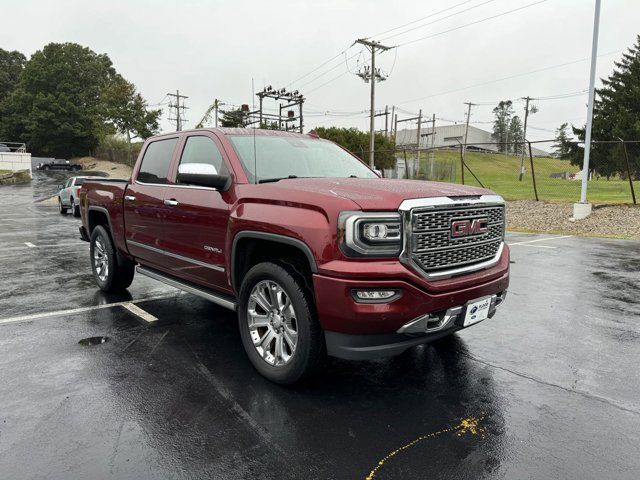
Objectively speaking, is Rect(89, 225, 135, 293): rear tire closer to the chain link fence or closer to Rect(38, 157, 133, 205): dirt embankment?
the chain link fence

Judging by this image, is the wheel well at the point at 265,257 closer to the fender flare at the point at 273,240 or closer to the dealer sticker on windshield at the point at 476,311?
the fender flare at the point at 273,240

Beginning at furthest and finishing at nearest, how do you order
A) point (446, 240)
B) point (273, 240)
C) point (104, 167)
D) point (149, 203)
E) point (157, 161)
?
point (104, 167), point (157, 161), point (149, 203), point (273, 240), point (446, 240)

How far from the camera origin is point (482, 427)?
2.97 meters

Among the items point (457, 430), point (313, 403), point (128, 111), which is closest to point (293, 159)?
point (313, 403)

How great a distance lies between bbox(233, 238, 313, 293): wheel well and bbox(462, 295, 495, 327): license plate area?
1.13 meters

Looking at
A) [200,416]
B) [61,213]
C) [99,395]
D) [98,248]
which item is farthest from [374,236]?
[61,213]

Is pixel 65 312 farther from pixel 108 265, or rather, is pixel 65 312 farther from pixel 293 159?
pixel 293 159

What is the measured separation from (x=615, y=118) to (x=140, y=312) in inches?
2078

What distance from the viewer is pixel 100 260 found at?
6.54 meters

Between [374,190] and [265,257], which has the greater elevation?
[374,190]

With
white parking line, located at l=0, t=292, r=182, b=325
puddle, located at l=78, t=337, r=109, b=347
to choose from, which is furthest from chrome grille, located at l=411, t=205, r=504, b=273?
white parking line, located at l=0, t=292, r=182, b=325

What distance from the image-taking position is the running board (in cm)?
407

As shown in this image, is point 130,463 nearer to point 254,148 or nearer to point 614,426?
point 254,148

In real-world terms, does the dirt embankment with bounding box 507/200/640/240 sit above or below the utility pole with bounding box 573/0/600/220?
below
